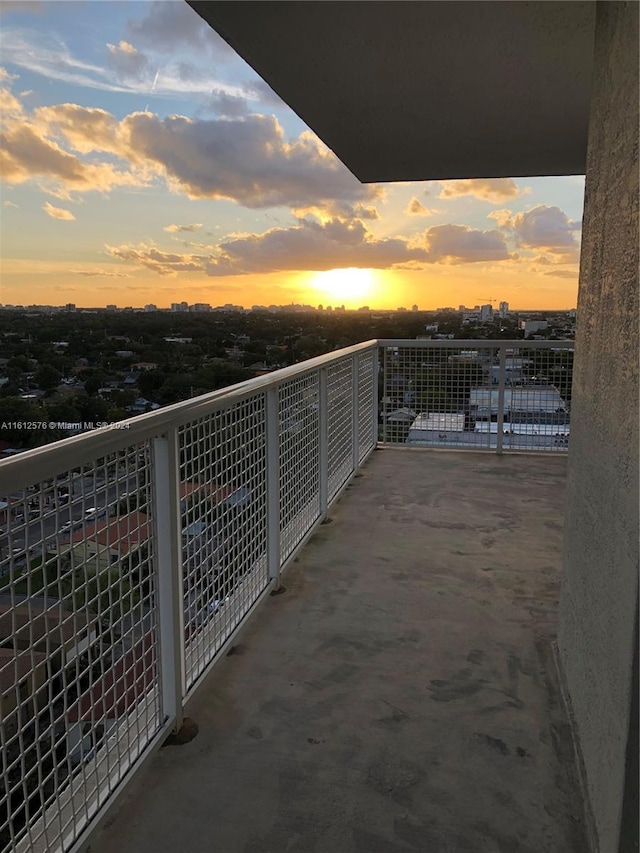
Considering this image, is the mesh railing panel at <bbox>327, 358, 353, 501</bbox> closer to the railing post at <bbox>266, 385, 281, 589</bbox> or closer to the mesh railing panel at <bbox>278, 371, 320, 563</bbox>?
the mesh railing panel at <bbox>278, 371, 320, 563</bbox>

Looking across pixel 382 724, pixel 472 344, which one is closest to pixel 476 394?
pixel 472 344

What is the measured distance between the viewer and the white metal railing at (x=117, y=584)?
117 centimetres

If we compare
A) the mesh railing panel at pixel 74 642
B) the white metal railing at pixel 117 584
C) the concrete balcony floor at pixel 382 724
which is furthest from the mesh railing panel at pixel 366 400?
the mesh railing panel at pixel 74 642

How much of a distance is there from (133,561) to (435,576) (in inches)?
74.6

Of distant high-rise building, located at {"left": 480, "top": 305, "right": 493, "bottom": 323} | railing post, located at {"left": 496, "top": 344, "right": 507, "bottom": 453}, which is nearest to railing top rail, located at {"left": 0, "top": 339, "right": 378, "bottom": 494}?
railing post, located at {"left": 496, "top": 344, "right": 507, "bottom": 453}

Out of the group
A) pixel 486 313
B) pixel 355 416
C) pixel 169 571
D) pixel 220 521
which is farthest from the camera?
pixel 486 313

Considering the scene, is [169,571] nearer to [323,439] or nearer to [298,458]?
[298,458]

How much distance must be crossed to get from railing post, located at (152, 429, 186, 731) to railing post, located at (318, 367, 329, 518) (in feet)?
6.67

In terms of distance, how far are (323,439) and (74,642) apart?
2.62m

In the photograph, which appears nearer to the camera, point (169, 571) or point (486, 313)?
point (169, 571)

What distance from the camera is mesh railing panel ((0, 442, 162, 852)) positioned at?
3.77ft

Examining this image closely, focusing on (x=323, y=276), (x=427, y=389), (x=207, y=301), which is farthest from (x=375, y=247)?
(x=427, y=389)

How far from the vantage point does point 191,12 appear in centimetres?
202

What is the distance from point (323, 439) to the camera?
386cm
